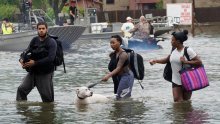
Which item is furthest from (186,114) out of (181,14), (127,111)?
(181,14)

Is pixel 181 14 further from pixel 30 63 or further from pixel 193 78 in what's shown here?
pixel 30 63

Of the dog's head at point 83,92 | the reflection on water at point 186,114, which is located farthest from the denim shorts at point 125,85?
the reflection on water at point 186,114

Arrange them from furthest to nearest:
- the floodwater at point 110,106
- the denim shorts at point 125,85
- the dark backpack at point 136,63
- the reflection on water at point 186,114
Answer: the dark backpack at point 136,63
the denim shorts at point 125,85
the floodwater at point 110,106
the reflection on water at point 186,114

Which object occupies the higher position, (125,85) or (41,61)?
(41,61)

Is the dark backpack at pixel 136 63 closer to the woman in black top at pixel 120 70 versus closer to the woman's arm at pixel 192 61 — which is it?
the woman in black top at pixel 120 70

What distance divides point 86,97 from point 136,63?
1.08 meters

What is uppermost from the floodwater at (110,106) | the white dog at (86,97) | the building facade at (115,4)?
the white dog at (86,97)

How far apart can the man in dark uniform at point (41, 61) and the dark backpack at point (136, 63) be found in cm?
145

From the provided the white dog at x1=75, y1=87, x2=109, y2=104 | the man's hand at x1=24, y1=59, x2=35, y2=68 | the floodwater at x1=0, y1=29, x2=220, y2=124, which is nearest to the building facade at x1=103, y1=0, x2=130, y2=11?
the floodwater at x1=0, y1=29, x2=220, y2=124

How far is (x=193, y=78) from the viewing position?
13.6 metres

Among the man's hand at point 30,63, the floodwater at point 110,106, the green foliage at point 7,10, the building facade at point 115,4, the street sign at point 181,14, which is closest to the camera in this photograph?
the floodwater at point 110,106

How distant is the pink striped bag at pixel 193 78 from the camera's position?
1349 cm

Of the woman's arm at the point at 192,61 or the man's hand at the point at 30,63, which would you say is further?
the man's hand at the point at 30,63

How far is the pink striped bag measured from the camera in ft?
44.3
